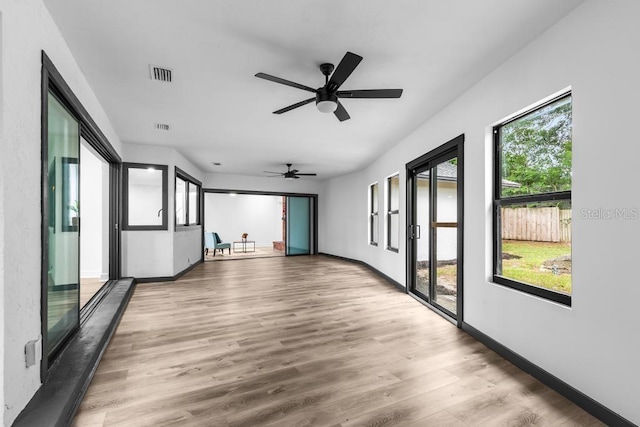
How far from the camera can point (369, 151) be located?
612 cm

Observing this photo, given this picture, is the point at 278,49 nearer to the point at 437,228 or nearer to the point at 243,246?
the point at 437,228

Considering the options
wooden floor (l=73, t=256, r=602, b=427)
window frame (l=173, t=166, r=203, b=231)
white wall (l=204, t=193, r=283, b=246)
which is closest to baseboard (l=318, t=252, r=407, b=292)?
wooden floor (l=73, t=256, r=602, b=427)

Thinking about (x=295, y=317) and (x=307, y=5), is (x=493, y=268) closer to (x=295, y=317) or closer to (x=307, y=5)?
(x=295, y=317)

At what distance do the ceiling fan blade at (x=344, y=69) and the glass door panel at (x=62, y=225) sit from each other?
86.1 inches

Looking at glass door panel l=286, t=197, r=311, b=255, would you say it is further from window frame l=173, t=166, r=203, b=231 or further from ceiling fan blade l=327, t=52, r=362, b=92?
ceiling fan blade l=327, t=52, r=362, b=92

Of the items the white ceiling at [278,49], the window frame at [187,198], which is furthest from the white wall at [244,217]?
the white ceiling at [278,49]

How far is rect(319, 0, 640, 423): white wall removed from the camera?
1.71 m

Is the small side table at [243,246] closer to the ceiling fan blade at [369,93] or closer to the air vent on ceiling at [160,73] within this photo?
the air vent on ceiling at [160,73]

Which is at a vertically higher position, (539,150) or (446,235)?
(539,150)

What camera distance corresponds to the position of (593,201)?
6.28 ft

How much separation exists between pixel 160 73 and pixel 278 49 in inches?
50.2

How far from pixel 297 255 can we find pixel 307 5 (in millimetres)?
8511

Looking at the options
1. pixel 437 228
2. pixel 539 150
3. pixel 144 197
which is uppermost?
pixel 539 150

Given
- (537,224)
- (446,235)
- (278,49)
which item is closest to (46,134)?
(278,49)
